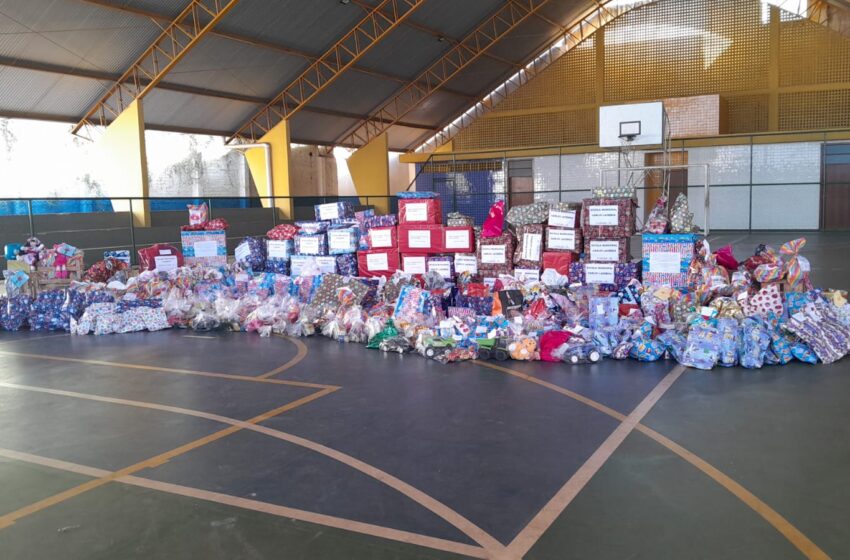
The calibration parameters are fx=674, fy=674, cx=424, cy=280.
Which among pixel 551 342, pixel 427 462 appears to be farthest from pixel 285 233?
pixel 427 462

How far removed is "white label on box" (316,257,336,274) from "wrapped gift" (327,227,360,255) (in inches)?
5.4

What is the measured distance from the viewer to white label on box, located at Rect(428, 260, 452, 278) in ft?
32.3

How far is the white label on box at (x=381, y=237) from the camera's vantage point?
10.2m

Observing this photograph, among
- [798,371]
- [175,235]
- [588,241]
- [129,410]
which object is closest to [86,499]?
[129,410]

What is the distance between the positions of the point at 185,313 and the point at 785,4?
27126 millimetres

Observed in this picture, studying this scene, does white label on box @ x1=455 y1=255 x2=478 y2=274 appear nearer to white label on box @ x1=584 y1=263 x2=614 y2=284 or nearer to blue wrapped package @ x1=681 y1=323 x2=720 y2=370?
white label on box @ x1=584 y1=263 x2=614 y2=284

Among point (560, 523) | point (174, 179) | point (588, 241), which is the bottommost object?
point (560, 523)

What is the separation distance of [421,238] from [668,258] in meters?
3.44

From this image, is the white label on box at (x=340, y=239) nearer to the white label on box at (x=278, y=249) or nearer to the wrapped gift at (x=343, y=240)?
the wrapped gift at (x=343, y=240)

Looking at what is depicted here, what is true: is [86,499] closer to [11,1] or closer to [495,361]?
[495,361]

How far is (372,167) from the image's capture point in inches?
1253

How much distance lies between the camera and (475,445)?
465 cm

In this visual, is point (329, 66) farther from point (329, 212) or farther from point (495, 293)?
point (495, 293)

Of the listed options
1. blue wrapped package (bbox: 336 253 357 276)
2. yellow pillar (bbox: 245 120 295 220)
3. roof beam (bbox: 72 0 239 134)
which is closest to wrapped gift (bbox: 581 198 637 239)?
blue wrapped package (bbox: 336 253 357 276)
